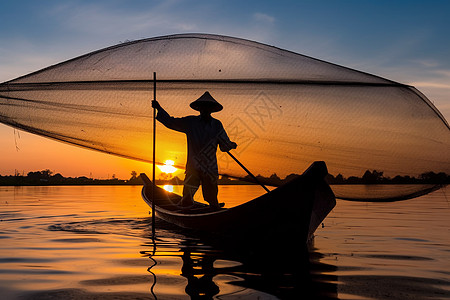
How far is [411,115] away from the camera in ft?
22.6

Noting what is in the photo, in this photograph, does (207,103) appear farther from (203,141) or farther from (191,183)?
(191,183)

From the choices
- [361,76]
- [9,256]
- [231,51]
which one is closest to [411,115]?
[361,76]

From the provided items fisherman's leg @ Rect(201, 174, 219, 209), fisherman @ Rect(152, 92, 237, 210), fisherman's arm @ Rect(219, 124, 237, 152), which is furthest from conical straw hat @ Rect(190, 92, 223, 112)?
fisherman's leg @ Rect(201, 174, 219, 209)

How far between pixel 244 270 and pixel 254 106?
3.23 metres

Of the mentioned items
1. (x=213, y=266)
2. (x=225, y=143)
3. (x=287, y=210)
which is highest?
(x=225, y=143)

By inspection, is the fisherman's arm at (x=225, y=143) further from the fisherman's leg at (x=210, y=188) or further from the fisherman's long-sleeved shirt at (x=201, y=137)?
the fisherman's leg at (x=210, y=188)

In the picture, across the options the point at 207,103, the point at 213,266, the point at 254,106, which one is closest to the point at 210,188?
the point at 207,103

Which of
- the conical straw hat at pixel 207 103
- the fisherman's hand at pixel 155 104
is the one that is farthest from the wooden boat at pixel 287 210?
the fisherman's hand at pixel 155 104

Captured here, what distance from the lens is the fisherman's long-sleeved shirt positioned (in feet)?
27.1

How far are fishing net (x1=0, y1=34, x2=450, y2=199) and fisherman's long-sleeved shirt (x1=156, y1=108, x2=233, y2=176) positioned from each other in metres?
0.31

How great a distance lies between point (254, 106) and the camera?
7879 mm

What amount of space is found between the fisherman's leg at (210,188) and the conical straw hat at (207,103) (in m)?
1.21

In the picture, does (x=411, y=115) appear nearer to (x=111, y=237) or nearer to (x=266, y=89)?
(x=266, y=89)

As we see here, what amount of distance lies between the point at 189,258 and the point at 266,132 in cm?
273
